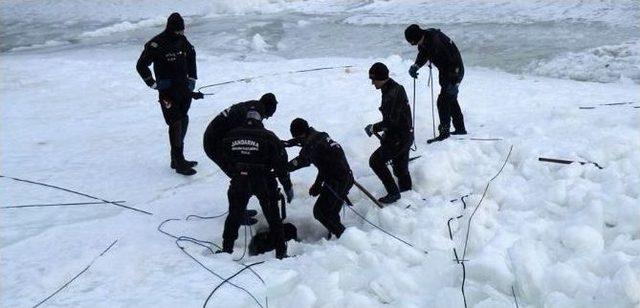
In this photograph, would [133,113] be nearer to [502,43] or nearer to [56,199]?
[56,199]

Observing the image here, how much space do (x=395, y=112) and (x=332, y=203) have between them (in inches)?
44.6

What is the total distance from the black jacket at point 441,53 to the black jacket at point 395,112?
4.43ft

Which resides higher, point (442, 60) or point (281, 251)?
→ point (442, 60)

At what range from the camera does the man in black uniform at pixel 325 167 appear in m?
5.22

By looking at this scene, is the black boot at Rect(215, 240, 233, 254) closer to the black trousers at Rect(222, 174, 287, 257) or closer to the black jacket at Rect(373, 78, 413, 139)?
the black trousers at Rect(222, 174, 287, 257)

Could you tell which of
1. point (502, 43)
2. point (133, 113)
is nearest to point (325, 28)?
point (502, 43)

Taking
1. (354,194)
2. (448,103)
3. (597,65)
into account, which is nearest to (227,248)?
(354,194)

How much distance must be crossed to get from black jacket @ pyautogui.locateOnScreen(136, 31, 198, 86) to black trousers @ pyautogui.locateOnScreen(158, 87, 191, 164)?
0.39 ft

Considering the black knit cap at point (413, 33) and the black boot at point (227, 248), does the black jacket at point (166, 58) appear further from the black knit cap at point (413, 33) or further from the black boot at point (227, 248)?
the black knit cap at point (413, 33)

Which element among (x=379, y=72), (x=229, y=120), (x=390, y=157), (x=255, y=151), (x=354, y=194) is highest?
(x=379, y=72)

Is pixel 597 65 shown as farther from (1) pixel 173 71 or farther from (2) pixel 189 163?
(1) pixel 173 71

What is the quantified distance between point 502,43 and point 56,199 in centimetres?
1278

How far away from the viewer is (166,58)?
642 centimetres

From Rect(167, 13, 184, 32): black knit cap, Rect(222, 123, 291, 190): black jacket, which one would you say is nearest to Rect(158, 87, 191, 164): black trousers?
Rect(167, 13, 184, 32): black knit cap
